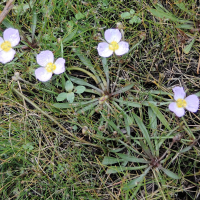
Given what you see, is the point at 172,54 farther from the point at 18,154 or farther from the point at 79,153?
the point at 18,154

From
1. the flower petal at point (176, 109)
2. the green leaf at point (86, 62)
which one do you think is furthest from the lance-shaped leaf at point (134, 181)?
the green leaf at point (86, 62)

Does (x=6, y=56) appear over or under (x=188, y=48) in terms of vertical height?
under

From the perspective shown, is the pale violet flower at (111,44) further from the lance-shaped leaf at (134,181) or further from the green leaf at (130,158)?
the lance-shaped leaf at (134,181)

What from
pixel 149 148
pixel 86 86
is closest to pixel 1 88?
pixel 86 86

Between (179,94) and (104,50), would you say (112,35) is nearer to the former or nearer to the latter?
(104,50)

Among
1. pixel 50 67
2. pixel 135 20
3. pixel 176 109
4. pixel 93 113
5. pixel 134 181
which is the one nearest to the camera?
pixel 176 109

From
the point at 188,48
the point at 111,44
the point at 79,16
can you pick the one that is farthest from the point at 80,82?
the point at 188,48
